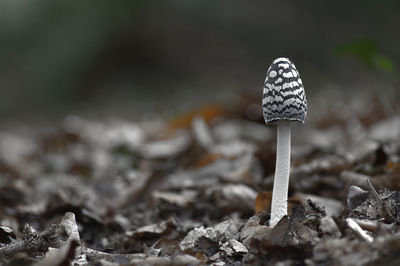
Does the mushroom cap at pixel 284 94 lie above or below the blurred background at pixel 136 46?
below

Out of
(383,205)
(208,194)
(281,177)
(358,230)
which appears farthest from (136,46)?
(358,230)

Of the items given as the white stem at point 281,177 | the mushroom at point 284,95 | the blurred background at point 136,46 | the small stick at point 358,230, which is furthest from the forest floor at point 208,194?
the blurred background at point 136,46

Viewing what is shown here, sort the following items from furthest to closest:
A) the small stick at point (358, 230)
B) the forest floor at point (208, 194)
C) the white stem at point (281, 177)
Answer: the white stem at point (281, 177)
the forest floor at point (208, 194)
the small stick at point (358, 230)

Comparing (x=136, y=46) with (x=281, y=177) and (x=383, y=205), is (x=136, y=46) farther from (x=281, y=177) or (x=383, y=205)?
(x=383, y=205)

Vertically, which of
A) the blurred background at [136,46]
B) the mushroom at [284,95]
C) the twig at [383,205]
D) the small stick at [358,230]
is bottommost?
the small stick at [358,230]

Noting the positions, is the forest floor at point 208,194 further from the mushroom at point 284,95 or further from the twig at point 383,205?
the mushroom at point 284,95

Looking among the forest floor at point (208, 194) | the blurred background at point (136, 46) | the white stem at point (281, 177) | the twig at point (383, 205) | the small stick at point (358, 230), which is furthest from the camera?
the blurred background at point (136, 46)

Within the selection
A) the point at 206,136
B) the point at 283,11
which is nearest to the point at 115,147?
the point at 206,136
